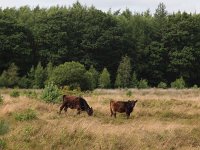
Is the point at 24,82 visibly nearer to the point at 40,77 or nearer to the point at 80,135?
the point at 40,77

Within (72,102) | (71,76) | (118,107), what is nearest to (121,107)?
(118,107)

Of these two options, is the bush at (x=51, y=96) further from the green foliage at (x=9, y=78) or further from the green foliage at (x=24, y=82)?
the green foliage at (x=24, y=82)

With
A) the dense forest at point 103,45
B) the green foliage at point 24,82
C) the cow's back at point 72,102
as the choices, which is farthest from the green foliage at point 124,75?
the cow's back at point 72,102

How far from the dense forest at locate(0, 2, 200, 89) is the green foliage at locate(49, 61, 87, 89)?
21857 mm

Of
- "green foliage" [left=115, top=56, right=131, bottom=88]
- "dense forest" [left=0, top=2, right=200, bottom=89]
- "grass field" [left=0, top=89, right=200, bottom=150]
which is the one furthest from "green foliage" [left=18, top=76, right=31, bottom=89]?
"grass field" [left=0, top=89, right=200, bottom=150]

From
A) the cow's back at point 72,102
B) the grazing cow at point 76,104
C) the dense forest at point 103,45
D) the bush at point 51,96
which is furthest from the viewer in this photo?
the dense forest at point 103,45

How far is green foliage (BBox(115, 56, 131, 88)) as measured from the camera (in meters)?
59.4

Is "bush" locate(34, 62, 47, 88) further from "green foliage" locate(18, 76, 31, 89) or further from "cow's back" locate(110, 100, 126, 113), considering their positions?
"cow's back" locate(110, 100, 126, 113)

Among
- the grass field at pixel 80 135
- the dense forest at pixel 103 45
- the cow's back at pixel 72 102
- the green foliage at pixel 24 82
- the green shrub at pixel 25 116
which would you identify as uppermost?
the dense forest at pixel 103 45

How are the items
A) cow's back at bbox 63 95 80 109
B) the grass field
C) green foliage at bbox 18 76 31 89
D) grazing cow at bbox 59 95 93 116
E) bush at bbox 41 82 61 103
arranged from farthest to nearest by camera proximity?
green foliage at bbox 18 76 31 89 → bush at bbox 41 82 61 103 → cow's back at bbox 63 95 80 109 → grazing cow at bbox 59 95 93 116 → the grass field

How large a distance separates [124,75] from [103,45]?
7835mm

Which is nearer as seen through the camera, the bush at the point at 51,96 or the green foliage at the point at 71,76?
the bush at the point at 51,96

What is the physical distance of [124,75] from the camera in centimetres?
6000

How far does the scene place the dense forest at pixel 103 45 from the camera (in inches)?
2431
